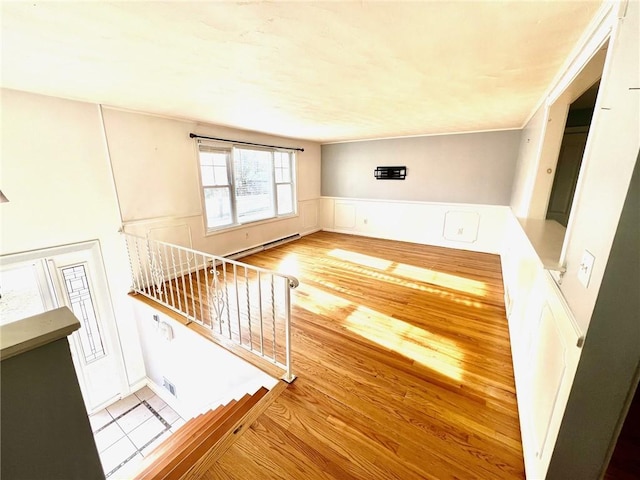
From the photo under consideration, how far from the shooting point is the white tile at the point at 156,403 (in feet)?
10.5

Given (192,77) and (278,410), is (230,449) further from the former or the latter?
(192,77)

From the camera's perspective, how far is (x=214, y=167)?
405 centimetres

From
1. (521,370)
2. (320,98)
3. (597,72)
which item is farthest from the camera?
(320,98)

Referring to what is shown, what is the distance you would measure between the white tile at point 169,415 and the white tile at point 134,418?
0.13 metres

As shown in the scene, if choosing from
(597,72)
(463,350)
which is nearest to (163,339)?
(463,350)

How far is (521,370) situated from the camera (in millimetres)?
1714

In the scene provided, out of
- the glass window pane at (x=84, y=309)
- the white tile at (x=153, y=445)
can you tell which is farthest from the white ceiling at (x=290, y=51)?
the white tile at (x=153, y=445)

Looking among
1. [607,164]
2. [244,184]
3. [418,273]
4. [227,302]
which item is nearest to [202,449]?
[227,302]

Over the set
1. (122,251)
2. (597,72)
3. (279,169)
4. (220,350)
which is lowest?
(220,350)

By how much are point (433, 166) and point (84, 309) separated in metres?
5.92

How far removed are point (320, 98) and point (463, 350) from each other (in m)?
2.71

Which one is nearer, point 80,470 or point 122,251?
point 80,470

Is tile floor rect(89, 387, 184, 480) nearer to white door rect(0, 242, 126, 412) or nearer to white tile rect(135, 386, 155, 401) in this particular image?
white tile rect(135, 386, 155, 401)

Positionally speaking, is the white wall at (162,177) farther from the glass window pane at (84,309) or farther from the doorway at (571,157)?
the doorway at (571,157)
